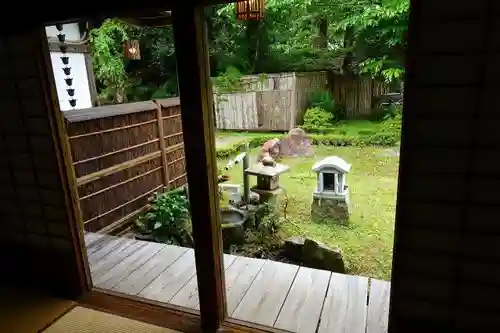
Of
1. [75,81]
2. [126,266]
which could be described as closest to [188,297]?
[126,266]

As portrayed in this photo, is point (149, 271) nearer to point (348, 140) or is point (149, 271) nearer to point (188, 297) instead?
point (188, 297)

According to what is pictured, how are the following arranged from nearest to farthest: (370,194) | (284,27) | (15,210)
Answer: (15,210) < (370,194) < (284,27)

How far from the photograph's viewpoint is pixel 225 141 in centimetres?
892

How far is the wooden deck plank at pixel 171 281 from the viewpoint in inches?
104

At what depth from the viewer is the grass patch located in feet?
13.0

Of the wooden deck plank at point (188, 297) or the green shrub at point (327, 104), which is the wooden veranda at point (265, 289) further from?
the green shrub at point (327, 104)

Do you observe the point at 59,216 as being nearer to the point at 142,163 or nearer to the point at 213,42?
the point at 142,163

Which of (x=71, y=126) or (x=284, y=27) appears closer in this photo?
(x=71, y=126)

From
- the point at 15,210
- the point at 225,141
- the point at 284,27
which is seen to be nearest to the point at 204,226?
the point at 15,210

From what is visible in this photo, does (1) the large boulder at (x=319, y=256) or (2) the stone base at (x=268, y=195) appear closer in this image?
(1) the large boulder at (x=319, y=256)

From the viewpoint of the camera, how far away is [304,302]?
2.46 m

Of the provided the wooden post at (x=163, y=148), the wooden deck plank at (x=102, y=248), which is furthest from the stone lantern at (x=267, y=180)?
the wooden deck plank at (x=102, y=248)

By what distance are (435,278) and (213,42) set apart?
10.0 m

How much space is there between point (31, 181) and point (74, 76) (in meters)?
3.95
